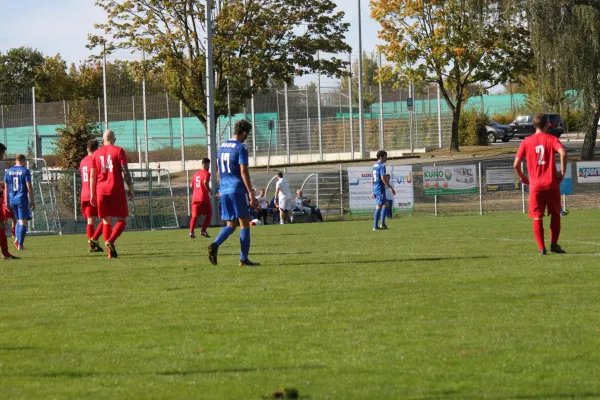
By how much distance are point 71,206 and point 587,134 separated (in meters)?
24.9

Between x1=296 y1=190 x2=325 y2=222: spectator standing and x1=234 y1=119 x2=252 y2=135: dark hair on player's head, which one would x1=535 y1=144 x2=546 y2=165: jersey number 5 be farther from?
x1=296 y1=190 x2=325 y2=222: spectator standing

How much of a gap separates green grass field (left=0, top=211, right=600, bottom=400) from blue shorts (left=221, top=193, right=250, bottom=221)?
2.33 feet

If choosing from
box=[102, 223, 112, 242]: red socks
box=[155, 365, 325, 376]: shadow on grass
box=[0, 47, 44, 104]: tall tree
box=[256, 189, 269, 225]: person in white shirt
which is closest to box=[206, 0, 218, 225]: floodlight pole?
box=[256, 189, 269, 225]: person in white shirt

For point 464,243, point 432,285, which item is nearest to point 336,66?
point 464,243

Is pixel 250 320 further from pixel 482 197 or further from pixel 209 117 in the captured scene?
pixel 482 197

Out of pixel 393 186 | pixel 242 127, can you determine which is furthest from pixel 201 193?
pixel 393 186

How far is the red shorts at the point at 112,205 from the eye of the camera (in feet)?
49.9

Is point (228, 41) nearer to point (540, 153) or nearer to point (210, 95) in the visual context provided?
point (210, 95)

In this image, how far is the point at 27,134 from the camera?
165ft

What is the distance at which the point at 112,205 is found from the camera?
1524cm

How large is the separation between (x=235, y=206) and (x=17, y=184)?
7.52 m

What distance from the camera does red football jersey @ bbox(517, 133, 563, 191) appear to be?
13523 millimetres

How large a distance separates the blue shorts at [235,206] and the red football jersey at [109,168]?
2.60 meters

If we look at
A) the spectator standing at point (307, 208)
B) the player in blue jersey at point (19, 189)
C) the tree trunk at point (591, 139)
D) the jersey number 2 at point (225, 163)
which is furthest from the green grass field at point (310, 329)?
the tree trunk at point (591, 139)
